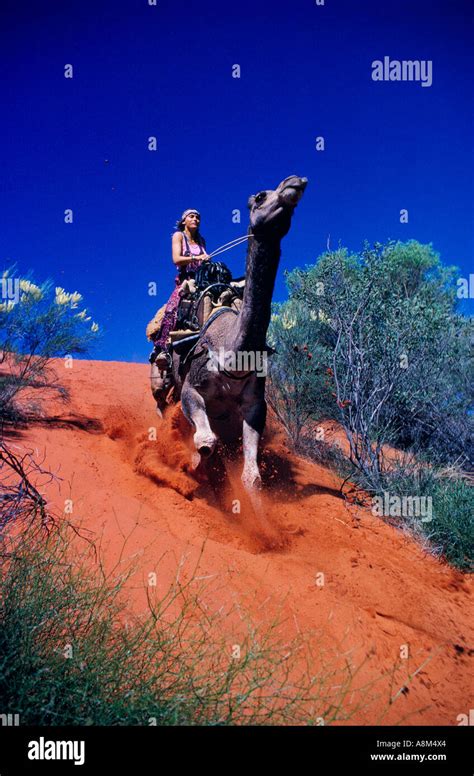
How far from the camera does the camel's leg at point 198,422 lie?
17.8 ft

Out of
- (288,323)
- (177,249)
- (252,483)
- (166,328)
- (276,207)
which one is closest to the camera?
(276,207)

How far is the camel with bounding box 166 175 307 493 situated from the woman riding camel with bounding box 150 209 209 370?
94cm

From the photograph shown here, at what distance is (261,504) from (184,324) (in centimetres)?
287

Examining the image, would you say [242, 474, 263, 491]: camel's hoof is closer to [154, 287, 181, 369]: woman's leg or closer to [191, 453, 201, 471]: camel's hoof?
[191, 453, 201, 471]: camel's hoof

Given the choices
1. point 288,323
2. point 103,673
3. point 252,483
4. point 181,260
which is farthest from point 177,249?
point 103,673

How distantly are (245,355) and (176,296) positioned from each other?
8.63ft

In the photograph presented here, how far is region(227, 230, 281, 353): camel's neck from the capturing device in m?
4.73

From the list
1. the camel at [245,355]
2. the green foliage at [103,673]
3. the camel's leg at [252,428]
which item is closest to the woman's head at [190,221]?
the camel at [245,355]

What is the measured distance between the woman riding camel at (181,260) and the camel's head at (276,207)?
2.46m

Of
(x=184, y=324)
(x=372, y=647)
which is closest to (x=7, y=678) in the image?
(x=372, y=647)

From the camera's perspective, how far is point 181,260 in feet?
23.7

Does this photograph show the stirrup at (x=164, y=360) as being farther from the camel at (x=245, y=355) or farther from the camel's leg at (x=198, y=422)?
the camel's leg at (x=198, y=422)

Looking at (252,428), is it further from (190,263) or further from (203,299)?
(190,263)

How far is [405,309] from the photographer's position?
8.98 metres
